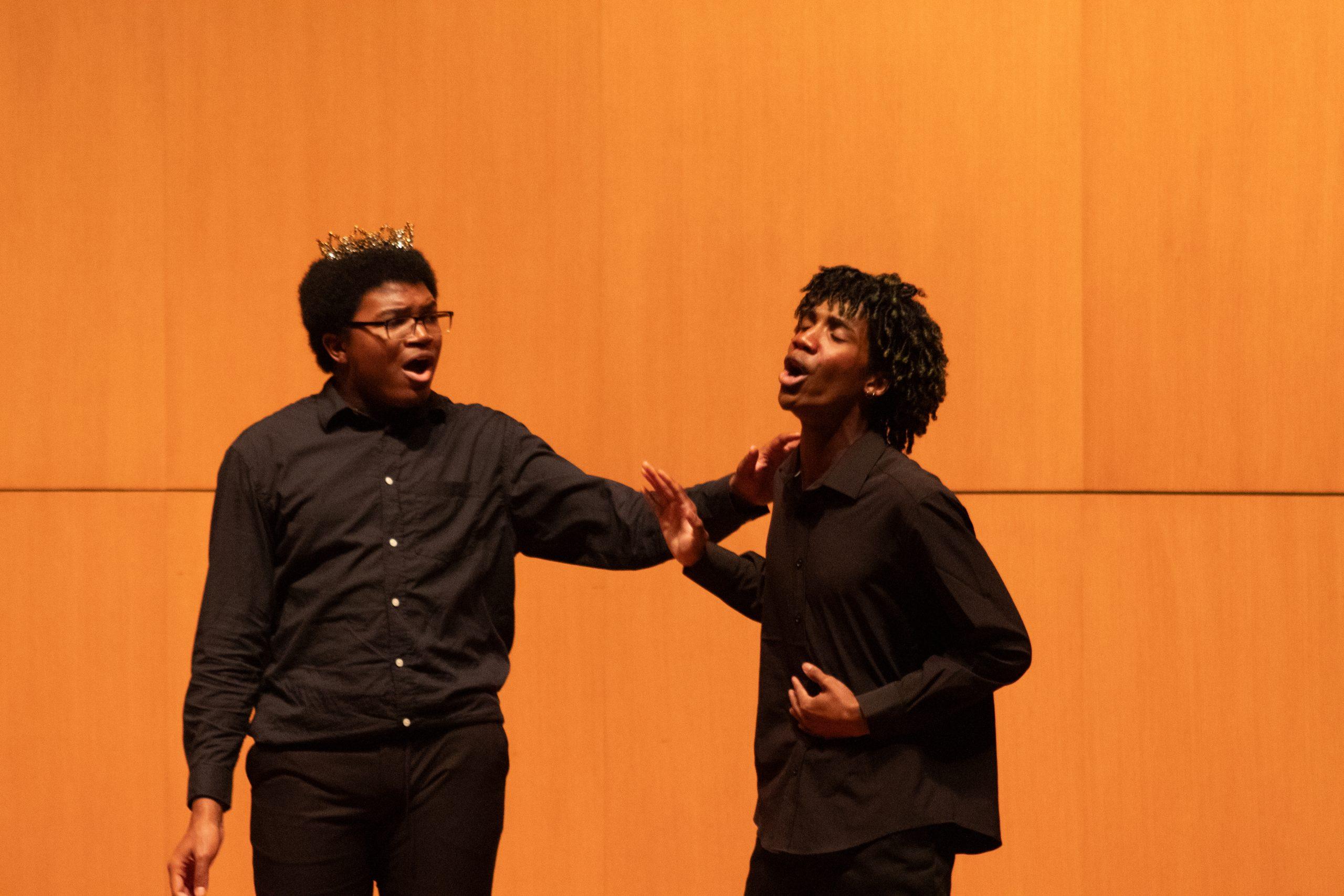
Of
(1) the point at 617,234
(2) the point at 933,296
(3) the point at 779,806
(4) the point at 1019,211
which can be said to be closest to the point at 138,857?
(1) the point at 617,234

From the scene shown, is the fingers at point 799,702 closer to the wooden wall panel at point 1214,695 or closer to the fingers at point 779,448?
the fingers at point 779,448

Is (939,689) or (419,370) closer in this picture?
(939,689)

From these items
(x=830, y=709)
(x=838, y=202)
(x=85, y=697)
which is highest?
(x=838, y=202)

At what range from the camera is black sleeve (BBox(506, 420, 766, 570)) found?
2070 mm

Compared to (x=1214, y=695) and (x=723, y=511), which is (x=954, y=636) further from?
(x=1214, y=695)

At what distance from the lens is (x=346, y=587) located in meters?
1.91

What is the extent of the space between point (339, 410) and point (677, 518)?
55cm

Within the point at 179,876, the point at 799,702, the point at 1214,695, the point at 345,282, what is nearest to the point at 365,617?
the point at 179,876

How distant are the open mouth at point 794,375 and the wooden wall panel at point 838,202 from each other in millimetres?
1165

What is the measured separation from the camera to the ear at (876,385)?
1843 millimetres

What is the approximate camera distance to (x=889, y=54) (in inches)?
116

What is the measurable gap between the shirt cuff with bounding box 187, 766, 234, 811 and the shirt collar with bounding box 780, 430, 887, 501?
0.94m

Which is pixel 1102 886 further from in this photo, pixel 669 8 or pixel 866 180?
pixel 669 8

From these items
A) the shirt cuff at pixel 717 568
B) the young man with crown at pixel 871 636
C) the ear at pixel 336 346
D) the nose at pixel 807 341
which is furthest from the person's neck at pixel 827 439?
the ear at pixel 336 346
